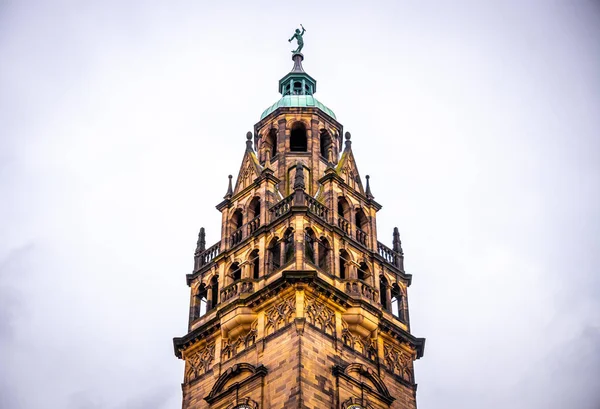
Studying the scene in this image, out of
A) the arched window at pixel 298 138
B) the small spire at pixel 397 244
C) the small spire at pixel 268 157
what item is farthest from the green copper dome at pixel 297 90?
the small spire at pixel 397 244

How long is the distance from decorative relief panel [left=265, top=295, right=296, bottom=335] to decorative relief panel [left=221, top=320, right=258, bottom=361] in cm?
85

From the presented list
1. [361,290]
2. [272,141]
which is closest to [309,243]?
[361,290]

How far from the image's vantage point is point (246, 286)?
64.9 meters

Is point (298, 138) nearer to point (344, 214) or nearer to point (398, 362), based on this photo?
point (344, 214)

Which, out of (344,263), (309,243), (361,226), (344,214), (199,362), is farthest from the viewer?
(361,226)

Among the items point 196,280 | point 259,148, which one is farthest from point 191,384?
point 259,148

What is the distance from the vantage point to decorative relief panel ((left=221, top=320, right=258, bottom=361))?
2480 inches

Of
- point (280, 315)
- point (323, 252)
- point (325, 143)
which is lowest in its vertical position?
point (280, 315)

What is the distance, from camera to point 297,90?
261ft

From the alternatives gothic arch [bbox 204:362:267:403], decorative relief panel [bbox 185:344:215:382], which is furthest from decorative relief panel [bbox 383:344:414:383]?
decorative relief panel [bbox 185:344:215:382]

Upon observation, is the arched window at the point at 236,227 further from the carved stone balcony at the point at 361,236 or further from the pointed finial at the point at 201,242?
the carved stone balcony at the point at 361,236

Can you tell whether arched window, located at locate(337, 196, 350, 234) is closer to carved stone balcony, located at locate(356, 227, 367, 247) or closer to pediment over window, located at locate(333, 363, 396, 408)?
carved stone balcony, located at locate(356, 227, 367, 247)

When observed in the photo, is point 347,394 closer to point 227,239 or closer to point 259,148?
point 227,239

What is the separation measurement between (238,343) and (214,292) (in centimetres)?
544
